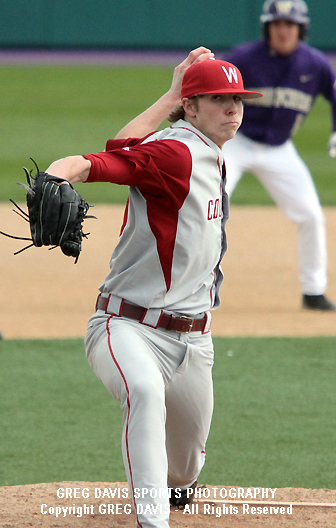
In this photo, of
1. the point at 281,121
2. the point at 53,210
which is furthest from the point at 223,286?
the point at 53,210

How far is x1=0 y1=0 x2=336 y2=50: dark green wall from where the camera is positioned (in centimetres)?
2444

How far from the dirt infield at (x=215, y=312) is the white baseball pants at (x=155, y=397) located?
0.37 meters

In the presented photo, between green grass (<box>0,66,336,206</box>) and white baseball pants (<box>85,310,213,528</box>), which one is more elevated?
white baseball pants (<box>85,310,213,528</box>)

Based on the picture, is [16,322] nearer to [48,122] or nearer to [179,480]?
[179,480]

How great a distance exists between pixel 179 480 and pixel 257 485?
55 cm

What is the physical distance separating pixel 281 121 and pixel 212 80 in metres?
3.52

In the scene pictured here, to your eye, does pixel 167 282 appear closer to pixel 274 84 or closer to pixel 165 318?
pixel 165 318

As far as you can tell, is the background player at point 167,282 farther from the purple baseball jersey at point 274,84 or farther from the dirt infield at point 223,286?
the purple baseball jersey at point 274,84

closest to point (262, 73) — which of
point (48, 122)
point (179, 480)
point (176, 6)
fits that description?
point (179, 480)

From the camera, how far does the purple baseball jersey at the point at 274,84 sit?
633cm

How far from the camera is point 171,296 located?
2992 mm

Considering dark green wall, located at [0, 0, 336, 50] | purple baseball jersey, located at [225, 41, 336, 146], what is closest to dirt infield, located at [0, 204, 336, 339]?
purple baseball jersey, located at [225, 41, 336, 146]

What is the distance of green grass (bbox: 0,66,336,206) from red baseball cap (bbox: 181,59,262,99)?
844 cm

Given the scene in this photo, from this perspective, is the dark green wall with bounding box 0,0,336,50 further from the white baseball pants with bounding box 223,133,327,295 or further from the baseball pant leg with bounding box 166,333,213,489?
the baseball pant leg with bounding box 166,333,213,489
